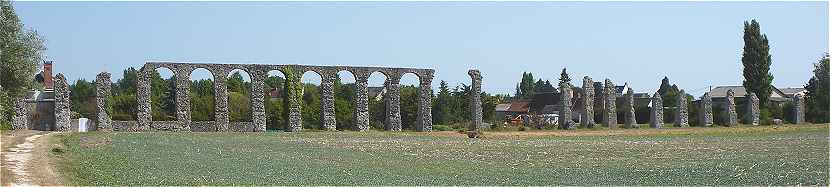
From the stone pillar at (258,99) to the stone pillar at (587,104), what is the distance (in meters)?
20.2

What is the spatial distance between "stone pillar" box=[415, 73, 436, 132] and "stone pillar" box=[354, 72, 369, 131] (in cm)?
348

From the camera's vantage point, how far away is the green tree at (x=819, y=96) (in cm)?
6450

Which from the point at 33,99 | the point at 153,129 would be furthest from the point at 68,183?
the point at 33,99

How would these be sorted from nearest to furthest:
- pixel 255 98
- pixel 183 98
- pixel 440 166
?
pixel 440 166, pixel 183 98, pixel 255 98

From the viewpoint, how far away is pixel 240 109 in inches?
2889

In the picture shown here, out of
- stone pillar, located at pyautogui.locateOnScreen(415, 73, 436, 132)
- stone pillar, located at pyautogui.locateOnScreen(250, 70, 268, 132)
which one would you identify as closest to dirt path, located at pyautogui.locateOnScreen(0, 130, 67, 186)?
stone pillar, located at pyautogui.locateOnScreen(250, 70, 268, 132)

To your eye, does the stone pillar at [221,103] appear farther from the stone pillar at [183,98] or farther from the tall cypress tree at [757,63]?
the tall cypress tree at [757,63]

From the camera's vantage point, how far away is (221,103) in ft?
172

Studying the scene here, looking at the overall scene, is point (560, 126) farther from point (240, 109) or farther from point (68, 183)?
point (68, 183)

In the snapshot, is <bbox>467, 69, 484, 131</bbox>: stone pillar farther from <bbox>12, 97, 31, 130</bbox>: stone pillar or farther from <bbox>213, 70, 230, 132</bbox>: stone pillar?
<bbox>12, 97, 31, 130</bbox>: stone pillar

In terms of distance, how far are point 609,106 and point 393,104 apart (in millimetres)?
14407

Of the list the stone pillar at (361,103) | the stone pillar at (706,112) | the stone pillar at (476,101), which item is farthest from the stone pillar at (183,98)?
the stone pillar at (706,112)

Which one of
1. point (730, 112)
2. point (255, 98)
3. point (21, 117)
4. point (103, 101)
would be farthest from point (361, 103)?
point (730, 112)

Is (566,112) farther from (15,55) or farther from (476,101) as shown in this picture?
(15,55)
